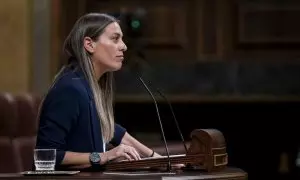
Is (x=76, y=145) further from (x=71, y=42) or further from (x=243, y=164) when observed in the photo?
(x=243, y=164)

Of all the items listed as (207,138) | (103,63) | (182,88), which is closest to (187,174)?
(207,138)

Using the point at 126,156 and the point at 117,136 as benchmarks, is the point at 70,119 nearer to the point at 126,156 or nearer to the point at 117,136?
the point at 126,156

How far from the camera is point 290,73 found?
16.3 ft

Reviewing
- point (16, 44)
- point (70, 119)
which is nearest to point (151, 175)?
point (70, 119)

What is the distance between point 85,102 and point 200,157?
46cm

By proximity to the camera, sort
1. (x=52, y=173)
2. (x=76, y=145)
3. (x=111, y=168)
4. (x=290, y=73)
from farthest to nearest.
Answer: (x=290, y=73) → (x=76, y=145) → (x=111, y=168) → (x=52, y=173)

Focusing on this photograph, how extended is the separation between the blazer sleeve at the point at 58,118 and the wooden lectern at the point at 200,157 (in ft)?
0.71

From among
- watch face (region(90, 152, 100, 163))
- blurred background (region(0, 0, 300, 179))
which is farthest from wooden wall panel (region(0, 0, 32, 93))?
watch face (region(90, 152, 100, 163))

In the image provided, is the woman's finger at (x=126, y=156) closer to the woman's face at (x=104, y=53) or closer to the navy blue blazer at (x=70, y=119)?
the navy blue blazer at (x=70, y=119)

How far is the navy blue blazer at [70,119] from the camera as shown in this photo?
2.77 meters

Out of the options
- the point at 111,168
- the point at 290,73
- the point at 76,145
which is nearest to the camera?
the point at 111,168

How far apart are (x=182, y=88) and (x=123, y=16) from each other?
1.65 ft

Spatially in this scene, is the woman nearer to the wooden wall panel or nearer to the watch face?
the watch face

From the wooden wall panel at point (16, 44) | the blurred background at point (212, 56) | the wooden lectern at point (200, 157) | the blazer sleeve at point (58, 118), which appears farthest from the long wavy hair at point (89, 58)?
the blurred background at point (212, 56)
